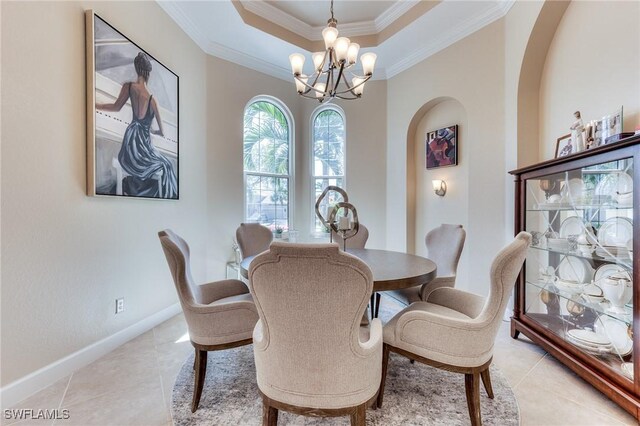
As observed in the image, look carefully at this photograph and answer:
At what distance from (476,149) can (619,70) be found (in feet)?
4.24

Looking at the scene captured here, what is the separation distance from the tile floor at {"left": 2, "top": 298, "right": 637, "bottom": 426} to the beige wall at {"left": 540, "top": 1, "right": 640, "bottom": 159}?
1722mm

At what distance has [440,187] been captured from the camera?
364 cm

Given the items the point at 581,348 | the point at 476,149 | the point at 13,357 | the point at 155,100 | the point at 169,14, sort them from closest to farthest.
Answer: the point at 13,357, the point at 581,348, the point at 155,100, the point at 169,14, the point at 476,149

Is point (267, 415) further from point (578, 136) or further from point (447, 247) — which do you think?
point (578, 136)

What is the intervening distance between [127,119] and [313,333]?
2.32m

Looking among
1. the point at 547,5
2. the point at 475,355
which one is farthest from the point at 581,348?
the point at 547,5

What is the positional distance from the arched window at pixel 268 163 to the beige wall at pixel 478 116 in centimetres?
192

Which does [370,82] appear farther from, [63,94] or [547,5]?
A: [63,94]

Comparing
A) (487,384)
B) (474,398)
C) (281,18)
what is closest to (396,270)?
(474,398)

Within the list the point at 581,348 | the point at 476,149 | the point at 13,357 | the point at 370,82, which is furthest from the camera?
the point at 370,82

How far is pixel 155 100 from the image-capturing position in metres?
2.60

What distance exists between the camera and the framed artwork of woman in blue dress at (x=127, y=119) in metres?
2.03

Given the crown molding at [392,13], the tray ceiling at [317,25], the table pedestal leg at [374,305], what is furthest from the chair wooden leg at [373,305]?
the crown molding at [392,13]

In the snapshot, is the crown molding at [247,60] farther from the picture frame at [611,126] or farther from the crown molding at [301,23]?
the picture frame at [611,126]
